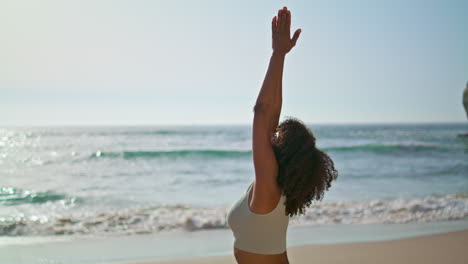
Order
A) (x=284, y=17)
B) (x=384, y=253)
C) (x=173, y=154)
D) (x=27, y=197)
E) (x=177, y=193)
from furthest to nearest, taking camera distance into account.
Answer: (x=173, y=154)
(x=177, y=193)
(x=27, y=197)
(x=384, y=253)
(x=284, y=17)

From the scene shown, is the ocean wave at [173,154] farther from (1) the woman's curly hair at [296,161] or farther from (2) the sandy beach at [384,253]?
(1) the woman's curly hair at [296,161]

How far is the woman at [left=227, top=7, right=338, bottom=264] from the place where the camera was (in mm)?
1871

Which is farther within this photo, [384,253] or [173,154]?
[173,154]

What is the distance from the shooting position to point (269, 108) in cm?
188

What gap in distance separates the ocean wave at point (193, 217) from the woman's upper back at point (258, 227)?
5.27m

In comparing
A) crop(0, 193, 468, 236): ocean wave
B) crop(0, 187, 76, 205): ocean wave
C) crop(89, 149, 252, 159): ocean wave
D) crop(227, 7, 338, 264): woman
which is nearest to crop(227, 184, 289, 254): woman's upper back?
crop(227, 7, 338, 264): woman

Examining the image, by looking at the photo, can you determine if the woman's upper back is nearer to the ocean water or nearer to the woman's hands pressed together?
the woman's hands pressed together

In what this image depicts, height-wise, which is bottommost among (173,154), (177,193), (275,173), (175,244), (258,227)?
(173,154)

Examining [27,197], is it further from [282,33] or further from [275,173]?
[282,33]

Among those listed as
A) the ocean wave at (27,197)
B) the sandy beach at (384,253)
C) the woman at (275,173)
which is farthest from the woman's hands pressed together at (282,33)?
the ocean wave at (27,197)

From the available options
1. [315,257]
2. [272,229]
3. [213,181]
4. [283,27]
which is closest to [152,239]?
[315,257]

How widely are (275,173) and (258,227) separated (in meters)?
0.28

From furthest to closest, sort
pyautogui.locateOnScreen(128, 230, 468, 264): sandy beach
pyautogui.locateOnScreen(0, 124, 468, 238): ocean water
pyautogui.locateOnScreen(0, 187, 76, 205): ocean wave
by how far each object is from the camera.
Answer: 1. pyautogui.locateOnScreen(0, 187, 76, 205): ocean wave
2. pyautogui.locateOnScreen(0, 124, 468, 238): ocean water
3. pyautogui.locateOnScreen(128, 230, 468, 264): sandy beach

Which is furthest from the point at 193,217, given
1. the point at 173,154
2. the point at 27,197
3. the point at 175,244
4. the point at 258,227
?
the point at 173,154
